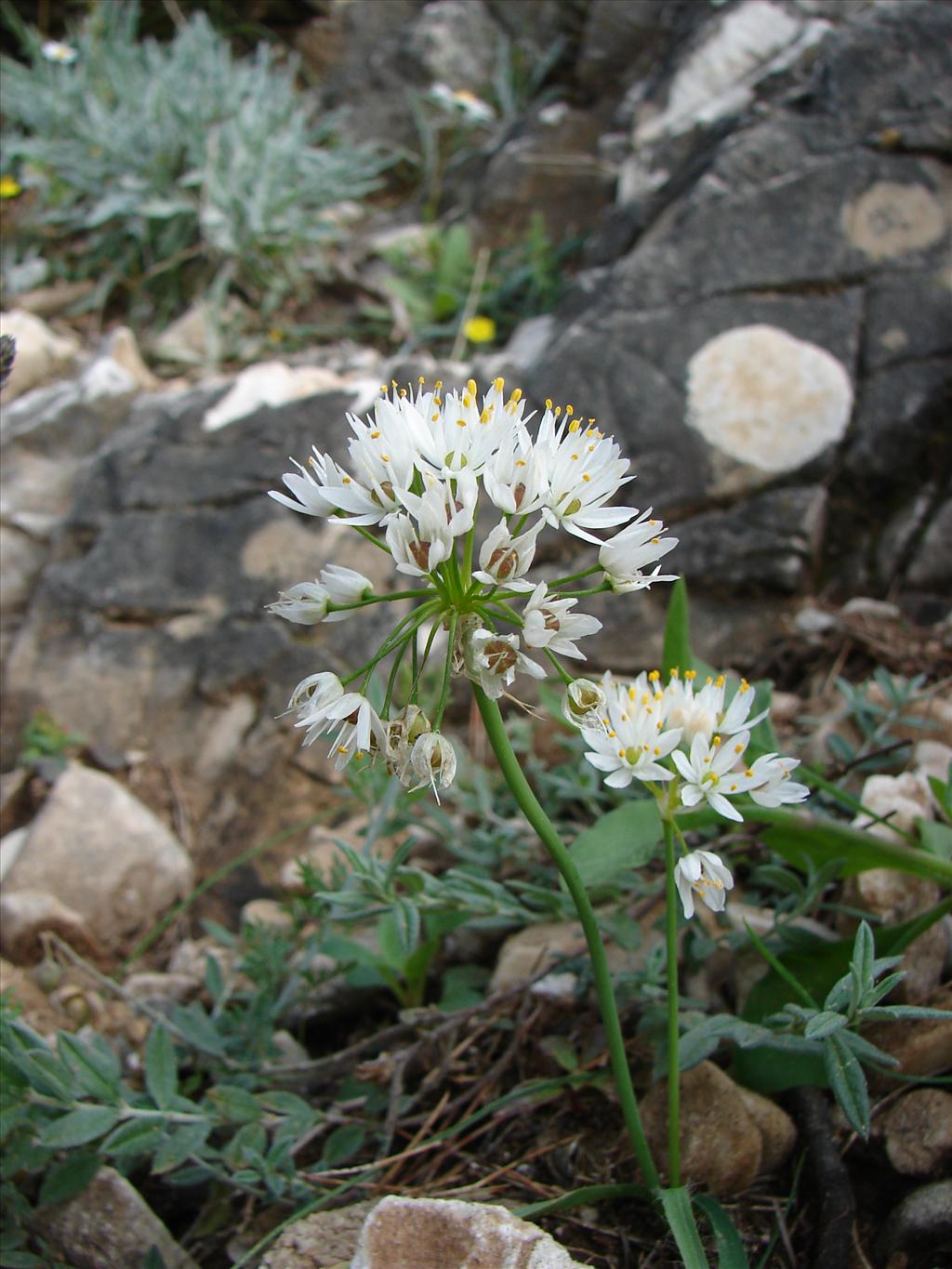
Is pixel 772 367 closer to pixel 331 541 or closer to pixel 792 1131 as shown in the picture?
pixel 331 541

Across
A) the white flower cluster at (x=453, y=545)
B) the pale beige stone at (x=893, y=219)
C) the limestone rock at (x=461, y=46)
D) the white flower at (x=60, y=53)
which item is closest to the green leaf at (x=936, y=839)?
the white flower cluster at (x=453, y=545)

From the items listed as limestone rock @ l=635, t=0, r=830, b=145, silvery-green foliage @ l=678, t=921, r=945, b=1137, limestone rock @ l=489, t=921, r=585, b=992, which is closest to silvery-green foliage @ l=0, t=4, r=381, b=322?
limestone rock @ l=635, t=0, r=830, b=145

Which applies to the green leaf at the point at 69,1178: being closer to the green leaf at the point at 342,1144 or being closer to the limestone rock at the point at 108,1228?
the limestone rock at the point at 108,1228

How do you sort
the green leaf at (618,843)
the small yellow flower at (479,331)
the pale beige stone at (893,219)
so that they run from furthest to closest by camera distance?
the small yellow flower at (479,331), the pale beige stone at (893,219), the green leaf at (618,843)

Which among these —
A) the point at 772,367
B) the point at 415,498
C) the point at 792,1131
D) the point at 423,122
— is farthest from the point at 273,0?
the point at 792,1131

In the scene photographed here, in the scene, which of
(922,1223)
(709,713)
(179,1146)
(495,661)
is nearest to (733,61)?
(709,713)
